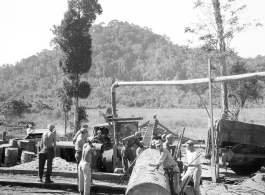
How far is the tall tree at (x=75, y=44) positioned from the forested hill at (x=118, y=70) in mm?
21281

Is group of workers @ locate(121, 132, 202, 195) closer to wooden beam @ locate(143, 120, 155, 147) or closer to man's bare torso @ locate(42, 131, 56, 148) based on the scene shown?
wooden beam @ locate(143, 120, 155, 147)

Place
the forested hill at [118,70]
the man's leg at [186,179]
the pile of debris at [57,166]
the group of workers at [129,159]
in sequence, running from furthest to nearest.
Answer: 1. the forested hill at [118,70]
2. the pile of debris at [57,166]
3. the man's leg at [186,179]
4. the group of workers at [129,159]

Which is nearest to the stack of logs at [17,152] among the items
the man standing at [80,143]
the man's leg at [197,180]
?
the man standing at [80,143]

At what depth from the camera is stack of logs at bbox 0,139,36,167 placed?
14344 millimetres

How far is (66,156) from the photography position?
1467 cm

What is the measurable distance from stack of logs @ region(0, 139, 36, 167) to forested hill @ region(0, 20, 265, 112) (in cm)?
3043

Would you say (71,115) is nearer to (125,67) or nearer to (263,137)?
(263,137)

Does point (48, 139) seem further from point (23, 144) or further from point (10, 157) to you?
point (23, 144)

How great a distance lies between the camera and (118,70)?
108 m

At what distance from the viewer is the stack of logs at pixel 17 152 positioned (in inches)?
565

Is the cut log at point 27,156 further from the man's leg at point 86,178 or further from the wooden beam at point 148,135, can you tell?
the man's leg at point 86,178

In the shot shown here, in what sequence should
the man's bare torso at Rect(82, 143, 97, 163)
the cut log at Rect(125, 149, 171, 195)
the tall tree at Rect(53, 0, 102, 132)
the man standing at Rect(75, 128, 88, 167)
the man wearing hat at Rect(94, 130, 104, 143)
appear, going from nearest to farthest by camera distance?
1. the cut log at Rect(125, 149, 171, 195)
2. the man's bare torso at Rect(82, 143, 97, 163)
3. the man standing at Rect(75, 128, 88, 167)
4. the man wearing hat at Rect(94, 130, 104, 143)
5. the tall tree at Rect(53, 0, 102, 132)

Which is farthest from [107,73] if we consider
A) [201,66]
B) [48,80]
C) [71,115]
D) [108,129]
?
[108,129]

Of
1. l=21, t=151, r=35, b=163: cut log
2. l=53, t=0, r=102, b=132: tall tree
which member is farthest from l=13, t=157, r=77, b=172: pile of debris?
l=53, t=0, r=102, b=132: tall tree
